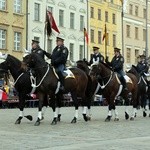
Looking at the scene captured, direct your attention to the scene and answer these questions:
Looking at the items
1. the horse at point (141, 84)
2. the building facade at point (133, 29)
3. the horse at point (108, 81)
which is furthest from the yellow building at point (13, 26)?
the horse at point (108, 81)

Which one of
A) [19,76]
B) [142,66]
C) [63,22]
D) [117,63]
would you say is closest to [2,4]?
[63,22]

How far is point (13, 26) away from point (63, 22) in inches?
378

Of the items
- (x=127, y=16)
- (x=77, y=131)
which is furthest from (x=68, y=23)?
(x=77, y=131)

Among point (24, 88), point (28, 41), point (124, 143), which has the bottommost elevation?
point (124, 143)

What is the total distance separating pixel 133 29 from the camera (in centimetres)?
8112

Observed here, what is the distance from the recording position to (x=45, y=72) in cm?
1842

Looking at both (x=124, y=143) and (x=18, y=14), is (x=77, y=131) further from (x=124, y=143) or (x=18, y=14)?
(x=18, y=14)

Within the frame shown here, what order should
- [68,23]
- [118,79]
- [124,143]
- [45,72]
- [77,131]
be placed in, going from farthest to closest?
[68,23]
[118,79]
[45,72]
[77,131]
[124,143]

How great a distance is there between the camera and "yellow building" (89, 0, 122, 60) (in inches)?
2813

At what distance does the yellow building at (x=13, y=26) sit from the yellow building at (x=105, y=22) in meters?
14.8

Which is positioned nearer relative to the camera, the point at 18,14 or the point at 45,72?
the point at 45,72

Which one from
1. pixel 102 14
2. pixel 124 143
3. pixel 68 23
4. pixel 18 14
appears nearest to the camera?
pixel 124 143

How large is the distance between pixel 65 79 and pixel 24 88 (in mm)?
1480

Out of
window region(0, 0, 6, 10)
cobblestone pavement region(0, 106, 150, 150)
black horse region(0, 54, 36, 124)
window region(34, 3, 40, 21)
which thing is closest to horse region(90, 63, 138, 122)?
black horse region(0, 54, 36, 124)
